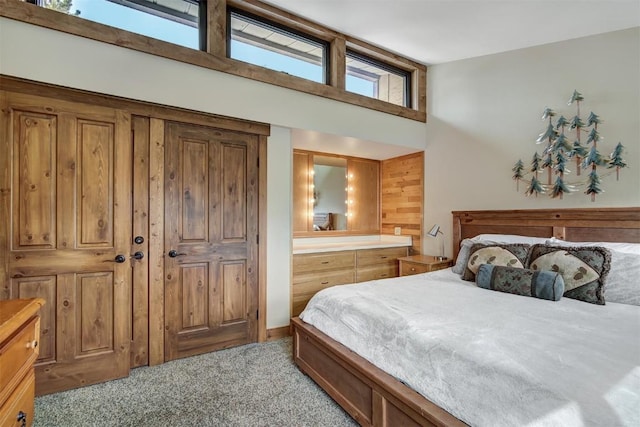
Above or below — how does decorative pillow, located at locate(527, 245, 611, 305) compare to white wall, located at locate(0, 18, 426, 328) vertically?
below

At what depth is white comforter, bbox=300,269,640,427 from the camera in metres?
1.04

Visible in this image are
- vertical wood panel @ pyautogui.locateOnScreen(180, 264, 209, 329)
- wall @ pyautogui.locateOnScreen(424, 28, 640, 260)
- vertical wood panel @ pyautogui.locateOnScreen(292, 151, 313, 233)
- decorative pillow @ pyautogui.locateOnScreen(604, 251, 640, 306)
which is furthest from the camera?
vertical wood panel @ pyautogui.locateOnScreen(292, 151, 313, 233)

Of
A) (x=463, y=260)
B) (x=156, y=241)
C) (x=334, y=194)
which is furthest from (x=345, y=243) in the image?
(x=156, y=241)

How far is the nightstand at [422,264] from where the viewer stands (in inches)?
140

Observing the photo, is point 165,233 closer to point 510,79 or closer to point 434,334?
point 434,334

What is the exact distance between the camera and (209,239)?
9.10ft

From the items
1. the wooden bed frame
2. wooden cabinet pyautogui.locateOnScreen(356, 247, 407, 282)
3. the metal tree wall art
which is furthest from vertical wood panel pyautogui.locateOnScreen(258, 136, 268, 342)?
the metal tree wall art

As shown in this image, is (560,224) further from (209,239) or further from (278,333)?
(209,239)

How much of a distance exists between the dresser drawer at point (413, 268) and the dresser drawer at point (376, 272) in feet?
0.87

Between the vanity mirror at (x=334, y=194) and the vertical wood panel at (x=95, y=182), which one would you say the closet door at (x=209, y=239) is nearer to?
the vertical wood panel at (x=95, y=182)

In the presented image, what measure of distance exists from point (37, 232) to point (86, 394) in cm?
118

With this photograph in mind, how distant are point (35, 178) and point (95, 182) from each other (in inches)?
13.1

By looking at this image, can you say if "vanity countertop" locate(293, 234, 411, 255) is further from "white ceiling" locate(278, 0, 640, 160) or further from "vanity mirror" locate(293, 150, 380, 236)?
"white ceiling" locate(278, 0, 640, 160)

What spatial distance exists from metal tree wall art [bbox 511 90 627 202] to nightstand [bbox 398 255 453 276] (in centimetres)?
117
